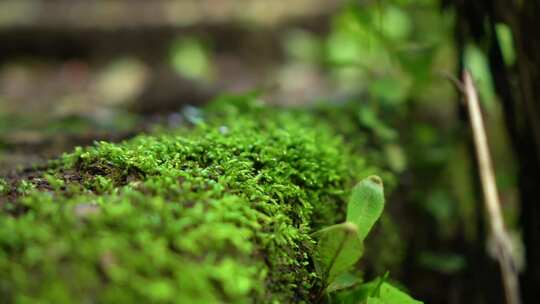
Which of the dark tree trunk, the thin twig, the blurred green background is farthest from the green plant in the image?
the dark tree trunk

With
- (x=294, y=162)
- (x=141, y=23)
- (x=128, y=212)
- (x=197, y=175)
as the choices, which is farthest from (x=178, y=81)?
(x=128, y=212)

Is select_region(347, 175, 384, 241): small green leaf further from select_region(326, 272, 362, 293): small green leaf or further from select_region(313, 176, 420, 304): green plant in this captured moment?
select_region(326, 272, 362, 293): small green leaf

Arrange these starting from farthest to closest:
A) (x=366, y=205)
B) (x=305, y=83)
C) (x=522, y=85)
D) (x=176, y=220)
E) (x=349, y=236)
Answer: (x=305, y=83), (x=522, y=85), (x=366, y=205), (x=349, y=236), (x=176, y=220)

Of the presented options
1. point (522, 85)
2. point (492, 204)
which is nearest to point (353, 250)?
point (492, 204)

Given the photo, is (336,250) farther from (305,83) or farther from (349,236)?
(305,83)

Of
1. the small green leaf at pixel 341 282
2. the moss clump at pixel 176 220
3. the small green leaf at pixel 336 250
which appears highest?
the moss clump at pixel 176 220

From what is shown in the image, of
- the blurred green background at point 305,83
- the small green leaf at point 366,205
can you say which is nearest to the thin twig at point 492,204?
the blurred green background at point 305,83

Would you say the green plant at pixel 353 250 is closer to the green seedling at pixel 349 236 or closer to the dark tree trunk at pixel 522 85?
the green seedling at pixel 349 236
